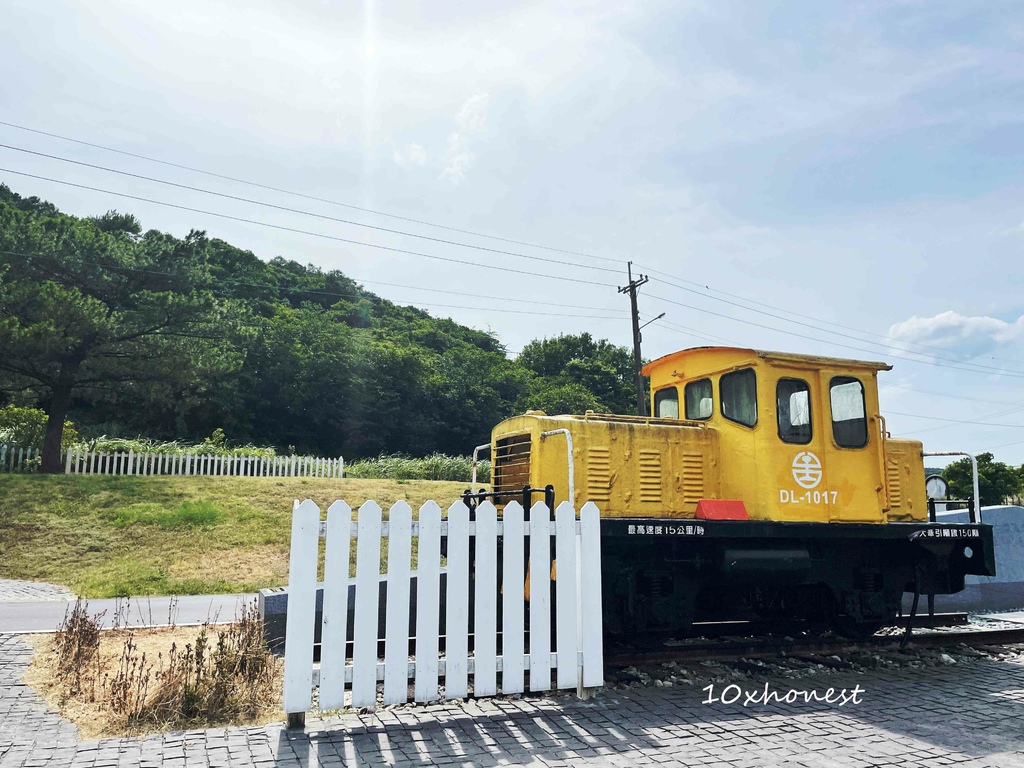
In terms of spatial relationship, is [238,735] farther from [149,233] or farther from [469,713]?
[149,233]

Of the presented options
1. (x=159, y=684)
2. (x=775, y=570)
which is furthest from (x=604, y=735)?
(x=159, y=684)

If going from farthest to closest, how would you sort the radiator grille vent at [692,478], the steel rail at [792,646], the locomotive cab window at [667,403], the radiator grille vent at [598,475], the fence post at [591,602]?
the locomotive cab window at [667,403]
the radiator grille vent at [692,478]
the radiator grille vent at [598,475]
the steel rail at [792,646]
the fence post at [591,602]

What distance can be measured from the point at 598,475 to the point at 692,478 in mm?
1172

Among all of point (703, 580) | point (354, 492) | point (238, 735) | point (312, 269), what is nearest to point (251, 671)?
point (238, 735)

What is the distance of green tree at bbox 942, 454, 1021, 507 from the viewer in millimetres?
25766

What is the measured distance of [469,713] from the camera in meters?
5.11

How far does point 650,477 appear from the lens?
7383 millimetres

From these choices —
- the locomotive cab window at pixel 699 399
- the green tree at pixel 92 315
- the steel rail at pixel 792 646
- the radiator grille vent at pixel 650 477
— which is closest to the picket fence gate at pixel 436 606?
the steel rail at pixel 792 646

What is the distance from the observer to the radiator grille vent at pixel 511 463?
7.41 m

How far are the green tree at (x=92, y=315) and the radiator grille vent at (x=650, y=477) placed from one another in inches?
696

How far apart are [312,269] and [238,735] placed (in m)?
64.7

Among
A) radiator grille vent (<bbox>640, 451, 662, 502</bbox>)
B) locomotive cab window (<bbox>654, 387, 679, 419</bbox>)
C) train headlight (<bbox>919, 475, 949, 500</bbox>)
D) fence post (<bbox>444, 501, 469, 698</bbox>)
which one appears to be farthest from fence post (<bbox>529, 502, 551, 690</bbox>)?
train headlight (<bbox>919, 475, 949, 500</bbox>)

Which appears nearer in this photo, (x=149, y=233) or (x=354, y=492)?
(x=354, y=492)

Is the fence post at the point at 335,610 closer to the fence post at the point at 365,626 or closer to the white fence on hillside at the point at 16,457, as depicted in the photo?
the fence post at the point at 365,626
